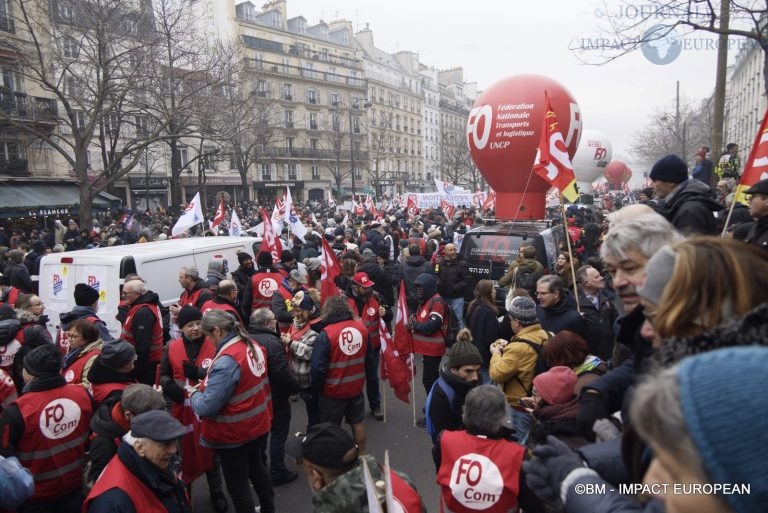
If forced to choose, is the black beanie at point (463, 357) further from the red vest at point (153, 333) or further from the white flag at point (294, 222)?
Answer: the white flag at point (294, 222)

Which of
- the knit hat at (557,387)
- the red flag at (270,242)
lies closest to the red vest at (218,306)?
the knit hat at (557,387)

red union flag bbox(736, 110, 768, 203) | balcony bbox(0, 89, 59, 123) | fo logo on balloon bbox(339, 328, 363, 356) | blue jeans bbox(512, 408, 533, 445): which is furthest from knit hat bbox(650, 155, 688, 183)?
balcony bbox(0, 89, 59, 123)

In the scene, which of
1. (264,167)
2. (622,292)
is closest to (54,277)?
(622,292)

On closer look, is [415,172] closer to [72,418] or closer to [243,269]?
[243,269]

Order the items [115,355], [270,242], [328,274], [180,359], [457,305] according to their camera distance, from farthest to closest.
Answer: [270,242], [457,305], [328,274], [180,359], [115,355]

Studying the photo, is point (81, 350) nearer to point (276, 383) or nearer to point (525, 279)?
point (276, 383)

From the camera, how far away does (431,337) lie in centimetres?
611

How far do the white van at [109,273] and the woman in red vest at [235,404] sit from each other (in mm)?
3908

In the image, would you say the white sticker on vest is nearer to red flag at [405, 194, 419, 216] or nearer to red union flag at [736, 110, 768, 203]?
red union flag at [736, 110, 768, 203]

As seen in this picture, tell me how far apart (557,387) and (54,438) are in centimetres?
319

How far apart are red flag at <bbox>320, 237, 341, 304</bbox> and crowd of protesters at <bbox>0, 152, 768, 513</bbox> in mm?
204

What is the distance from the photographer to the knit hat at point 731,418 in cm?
80

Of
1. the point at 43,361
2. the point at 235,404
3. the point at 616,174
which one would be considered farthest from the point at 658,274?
the point at 616,174

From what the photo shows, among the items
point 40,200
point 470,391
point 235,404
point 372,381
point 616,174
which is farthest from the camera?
point 616,174
